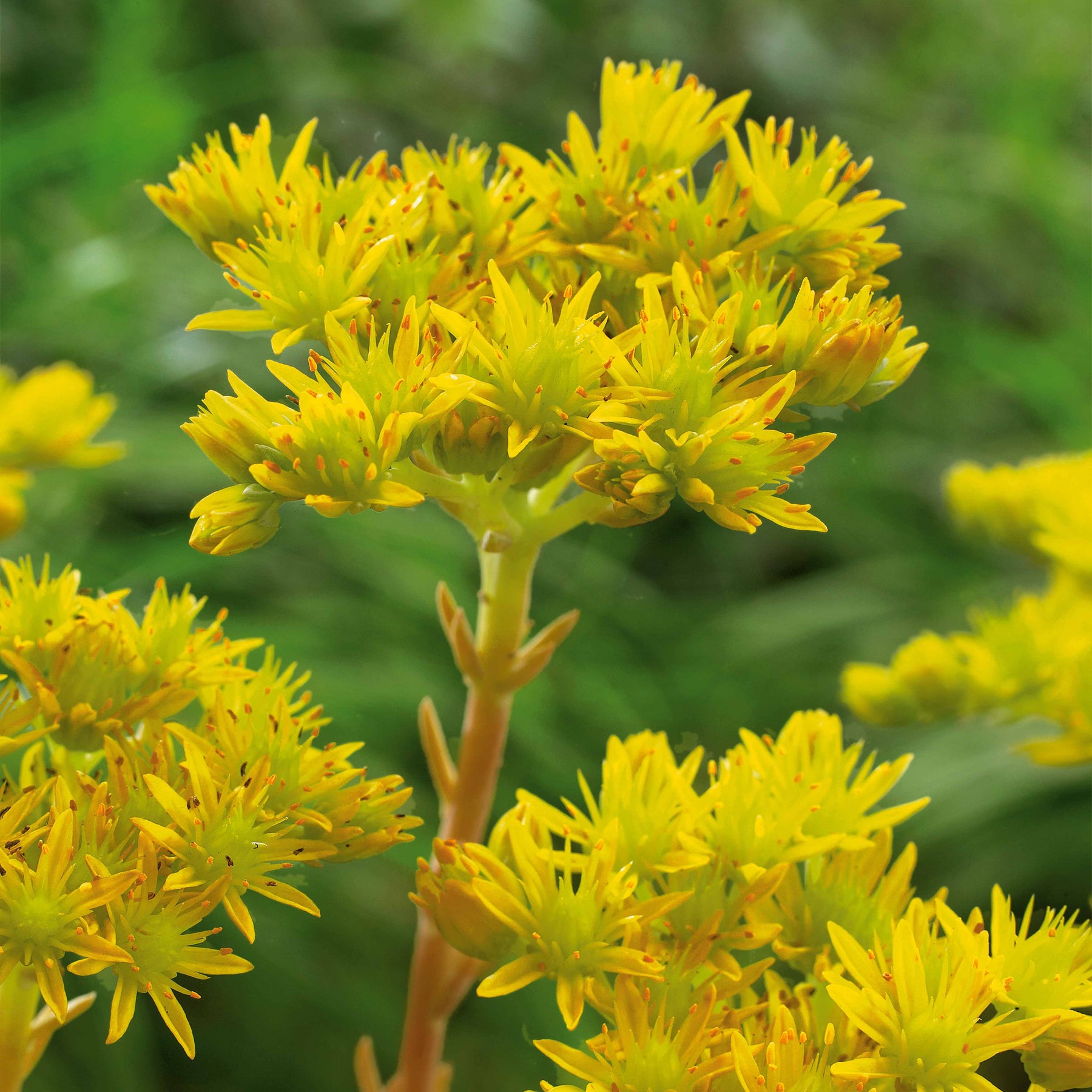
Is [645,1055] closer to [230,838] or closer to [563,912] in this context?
[563,912]

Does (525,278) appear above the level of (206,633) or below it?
above

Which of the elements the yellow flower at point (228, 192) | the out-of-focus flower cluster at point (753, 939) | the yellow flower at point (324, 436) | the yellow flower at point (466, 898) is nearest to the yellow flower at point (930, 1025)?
the out-of-focus flower cluster at point (753, 939)

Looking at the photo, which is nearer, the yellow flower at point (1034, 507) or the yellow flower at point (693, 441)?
the yellow flower at point (693, 441)

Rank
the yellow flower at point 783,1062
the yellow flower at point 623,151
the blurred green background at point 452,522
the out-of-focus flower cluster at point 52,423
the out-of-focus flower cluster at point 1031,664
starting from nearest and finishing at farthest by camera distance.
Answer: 1. the yellow flower at point 783,1062
2. the yellow flower at point 623,151
3. the out-of-focus flower cluster at point 1031,664
4. the out-of-focus flower cluster at point 52,423
5. the blurred green background at point 452,522

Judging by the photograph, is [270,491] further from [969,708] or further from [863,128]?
[863,128]

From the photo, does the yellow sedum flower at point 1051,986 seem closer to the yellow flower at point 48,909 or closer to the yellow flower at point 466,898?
the yellow flower at point 466,898

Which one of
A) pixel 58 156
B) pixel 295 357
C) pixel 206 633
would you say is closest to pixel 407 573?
pixel 295 357

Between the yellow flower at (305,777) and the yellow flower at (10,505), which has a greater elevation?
the yellow flower at (10,505)
